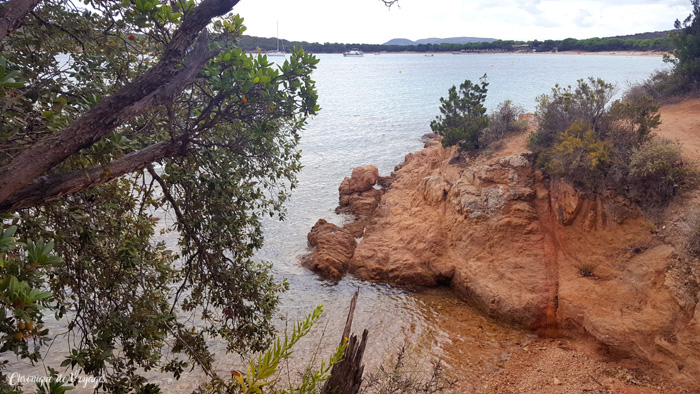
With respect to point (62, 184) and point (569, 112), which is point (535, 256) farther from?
point (62, 184)

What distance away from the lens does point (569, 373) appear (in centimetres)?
725

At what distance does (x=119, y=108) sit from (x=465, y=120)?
1366 cm

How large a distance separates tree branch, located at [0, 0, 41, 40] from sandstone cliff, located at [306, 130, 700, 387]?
9.10 m

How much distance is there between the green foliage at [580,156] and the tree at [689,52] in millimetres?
9662

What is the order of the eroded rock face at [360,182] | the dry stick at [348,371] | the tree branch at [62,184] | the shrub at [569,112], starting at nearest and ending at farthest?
1. the tree branch at [62,184]
2. the dry stick at [348,371]
3. the shrub at [569,112]
4. the eroded rock face at [360,182]

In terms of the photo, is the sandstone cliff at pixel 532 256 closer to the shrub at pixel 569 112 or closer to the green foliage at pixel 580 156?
the green foliage at pixel 580 156

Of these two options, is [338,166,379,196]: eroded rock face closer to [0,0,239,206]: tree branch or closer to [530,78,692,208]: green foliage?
[530,78,692,208]: green foliage

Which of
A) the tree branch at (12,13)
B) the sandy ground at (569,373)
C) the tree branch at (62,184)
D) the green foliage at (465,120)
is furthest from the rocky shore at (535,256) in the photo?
the tree branch at (12,13)

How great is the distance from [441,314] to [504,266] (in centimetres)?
198

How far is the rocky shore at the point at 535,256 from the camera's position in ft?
24.5

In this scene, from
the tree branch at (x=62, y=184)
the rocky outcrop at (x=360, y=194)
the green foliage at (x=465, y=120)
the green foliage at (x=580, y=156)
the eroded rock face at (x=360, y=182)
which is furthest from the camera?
the eroded rock face at (x=360, y=182)

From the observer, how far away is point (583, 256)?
9500mm

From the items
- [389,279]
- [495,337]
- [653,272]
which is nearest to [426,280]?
[389,279]

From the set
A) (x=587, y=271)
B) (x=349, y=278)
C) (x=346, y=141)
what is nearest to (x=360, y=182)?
(x=349, y=278)
